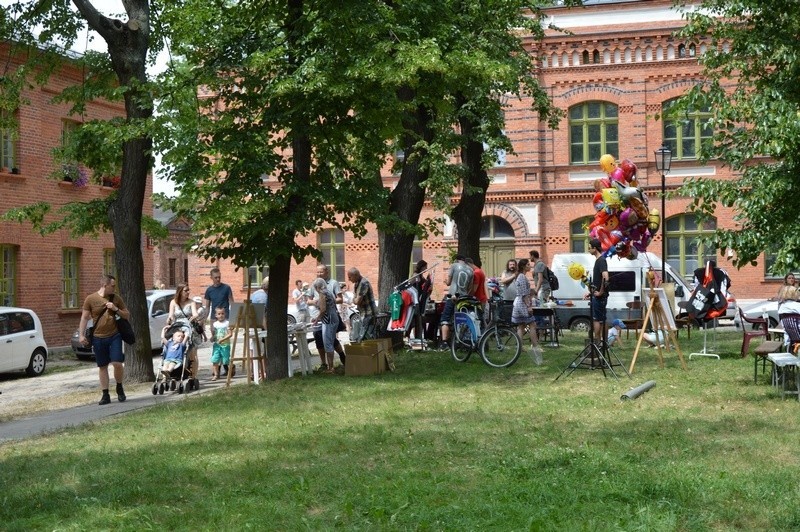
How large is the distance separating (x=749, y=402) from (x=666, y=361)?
570cm

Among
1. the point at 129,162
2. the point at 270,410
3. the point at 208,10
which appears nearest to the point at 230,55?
the point at 208,10

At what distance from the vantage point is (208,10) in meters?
17.1

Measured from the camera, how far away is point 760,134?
1495 centimetres

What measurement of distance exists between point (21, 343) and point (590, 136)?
23.1 meters

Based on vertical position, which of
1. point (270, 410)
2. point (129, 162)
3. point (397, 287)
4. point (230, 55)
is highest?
point (230, 55)

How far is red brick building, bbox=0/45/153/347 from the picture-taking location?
1108 inches

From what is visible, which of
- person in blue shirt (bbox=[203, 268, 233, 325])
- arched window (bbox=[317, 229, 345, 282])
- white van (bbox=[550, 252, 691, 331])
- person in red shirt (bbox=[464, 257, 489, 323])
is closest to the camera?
person in blue shirt (bbox=[203, 268, 233, 325])

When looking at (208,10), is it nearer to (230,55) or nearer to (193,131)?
(230,55)

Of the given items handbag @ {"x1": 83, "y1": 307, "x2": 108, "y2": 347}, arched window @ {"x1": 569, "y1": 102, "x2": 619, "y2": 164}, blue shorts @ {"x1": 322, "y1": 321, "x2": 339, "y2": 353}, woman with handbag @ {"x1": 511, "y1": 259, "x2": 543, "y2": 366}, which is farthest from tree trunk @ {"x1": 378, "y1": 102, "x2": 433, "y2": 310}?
arched window @ {"x1": 569, "y1": 102, "x2": 619, "y2": 164}

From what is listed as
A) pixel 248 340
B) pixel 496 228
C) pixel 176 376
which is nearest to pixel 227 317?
pixel 248 340

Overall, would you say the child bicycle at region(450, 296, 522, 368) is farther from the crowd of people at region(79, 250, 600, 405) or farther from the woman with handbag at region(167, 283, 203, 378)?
the woman with handbag at region(167, 283, 203, 378)

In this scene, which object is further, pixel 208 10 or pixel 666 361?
pixel 666 361

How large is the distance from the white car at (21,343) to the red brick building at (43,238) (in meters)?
5.06

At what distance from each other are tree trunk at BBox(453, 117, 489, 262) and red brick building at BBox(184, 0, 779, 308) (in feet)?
46.6
